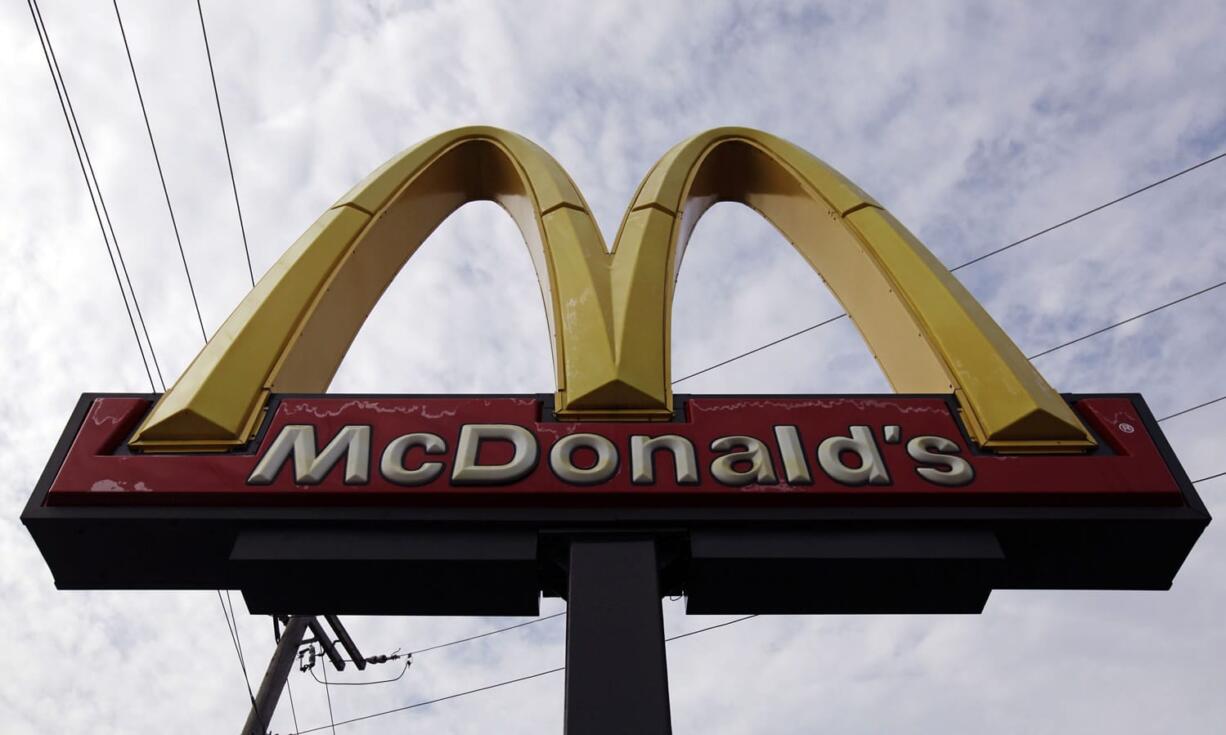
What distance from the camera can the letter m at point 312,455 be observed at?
3.63m

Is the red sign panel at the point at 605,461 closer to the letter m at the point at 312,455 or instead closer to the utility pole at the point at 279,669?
the letter m at the point at 312,455

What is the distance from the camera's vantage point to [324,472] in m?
3.65

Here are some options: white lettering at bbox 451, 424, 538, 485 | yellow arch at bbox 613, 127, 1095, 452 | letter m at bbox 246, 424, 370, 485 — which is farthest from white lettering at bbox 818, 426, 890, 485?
letter m at bbox 246, 424, 370, 485

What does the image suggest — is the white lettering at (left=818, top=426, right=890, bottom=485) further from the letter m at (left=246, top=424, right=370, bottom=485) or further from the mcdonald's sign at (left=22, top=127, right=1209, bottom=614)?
the letter m at (left=246, top=424, right=370, bottom=485)

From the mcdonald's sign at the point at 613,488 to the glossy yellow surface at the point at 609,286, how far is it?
0.02 m

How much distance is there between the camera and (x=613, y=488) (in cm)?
361

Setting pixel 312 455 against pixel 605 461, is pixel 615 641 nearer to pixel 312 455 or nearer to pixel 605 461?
pixel 605 461

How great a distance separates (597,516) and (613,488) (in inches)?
4.9

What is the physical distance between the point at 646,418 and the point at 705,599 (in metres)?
0.75

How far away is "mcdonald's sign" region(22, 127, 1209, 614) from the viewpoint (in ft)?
11.6

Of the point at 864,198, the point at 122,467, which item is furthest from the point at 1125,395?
the point at 122,467

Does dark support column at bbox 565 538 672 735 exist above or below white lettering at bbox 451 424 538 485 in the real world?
below

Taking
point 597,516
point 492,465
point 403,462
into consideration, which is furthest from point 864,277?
point 403,462

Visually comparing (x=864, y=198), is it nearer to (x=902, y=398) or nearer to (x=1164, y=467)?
(x=902, y=398)
